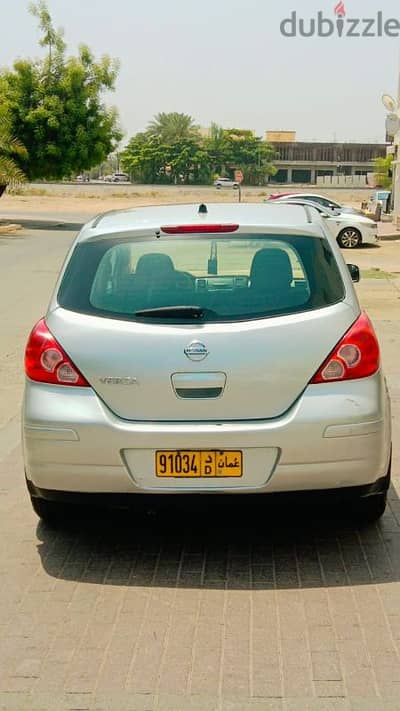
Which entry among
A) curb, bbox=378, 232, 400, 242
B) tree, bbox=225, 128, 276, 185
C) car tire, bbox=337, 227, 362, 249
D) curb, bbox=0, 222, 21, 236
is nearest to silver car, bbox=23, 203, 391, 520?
car tire, bbox=337, 227, 362, 249

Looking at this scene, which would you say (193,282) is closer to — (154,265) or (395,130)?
(154,265)

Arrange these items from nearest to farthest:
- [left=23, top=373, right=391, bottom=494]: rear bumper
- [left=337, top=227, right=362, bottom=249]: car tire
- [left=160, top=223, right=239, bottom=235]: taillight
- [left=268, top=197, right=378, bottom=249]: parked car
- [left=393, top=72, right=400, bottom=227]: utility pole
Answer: [left=23, top=373, right=391, bottom=494]: rear bumper < [left=160, top=223, right=239, bottom=235]: taillight < [left=268, top=197, right=378, bottom=249]: parked car < [left=337, top=227, right=362, bottom=249]: car tire < [left=393, top=72, right=400, bottom=227]: utility pole

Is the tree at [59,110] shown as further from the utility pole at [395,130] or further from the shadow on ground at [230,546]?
the shadow on ground at [230,546]

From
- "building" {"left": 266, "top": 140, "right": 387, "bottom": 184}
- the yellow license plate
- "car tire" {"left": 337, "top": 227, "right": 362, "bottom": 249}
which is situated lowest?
"building" {"left": 266, "top": 140, "right": 387, "bottom": 184}

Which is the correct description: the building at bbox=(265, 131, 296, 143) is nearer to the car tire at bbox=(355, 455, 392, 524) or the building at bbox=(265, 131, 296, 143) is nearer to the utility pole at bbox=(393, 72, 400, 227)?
the utility pole at bbox=(393, 72, 400, 227)

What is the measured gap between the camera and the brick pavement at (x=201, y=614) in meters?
3.80

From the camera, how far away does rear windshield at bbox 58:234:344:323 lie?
5094 mm

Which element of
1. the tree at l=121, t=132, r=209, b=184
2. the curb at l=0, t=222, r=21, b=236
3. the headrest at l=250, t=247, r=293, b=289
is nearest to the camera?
the headrest at l=250, t=247, r=293, b=289

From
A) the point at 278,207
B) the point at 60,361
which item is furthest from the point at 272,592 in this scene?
the point at 278,207

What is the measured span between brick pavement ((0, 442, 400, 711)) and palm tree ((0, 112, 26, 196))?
33071 mm

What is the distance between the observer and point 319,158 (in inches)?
6348

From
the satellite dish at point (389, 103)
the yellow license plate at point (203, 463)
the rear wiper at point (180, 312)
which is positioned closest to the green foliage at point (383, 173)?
the satellite dish at point (389, 103)

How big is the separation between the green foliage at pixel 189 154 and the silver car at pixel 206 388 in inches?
5274

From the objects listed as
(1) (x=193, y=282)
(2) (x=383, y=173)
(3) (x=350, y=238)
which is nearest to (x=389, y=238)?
(3) (x=350, y=238)
